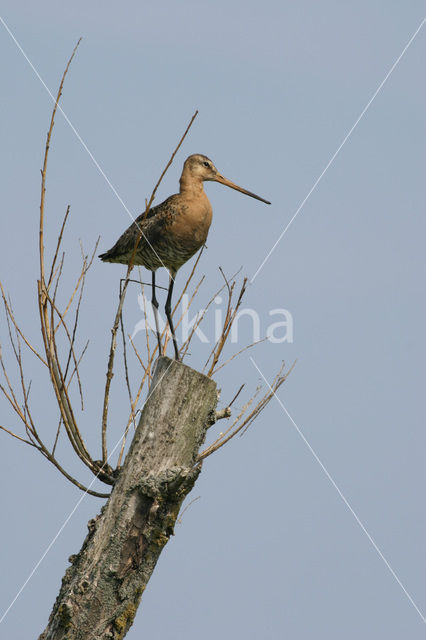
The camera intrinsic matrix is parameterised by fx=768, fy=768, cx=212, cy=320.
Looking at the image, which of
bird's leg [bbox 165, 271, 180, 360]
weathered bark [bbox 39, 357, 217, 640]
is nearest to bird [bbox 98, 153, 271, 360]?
bird's leg [bbox 165, 271, 180, 360]

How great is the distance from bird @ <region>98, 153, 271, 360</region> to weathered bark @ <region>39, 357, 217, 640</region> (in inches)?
65.9

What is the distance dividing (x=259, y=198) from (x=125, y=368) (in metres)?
2.32

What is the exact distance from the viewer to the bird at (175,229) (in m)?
5.79

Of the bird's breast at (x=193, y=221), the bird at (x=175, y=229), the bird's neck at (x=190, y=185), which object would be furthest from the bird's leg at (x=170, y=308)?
the bird's neck at (x=190, y=185)

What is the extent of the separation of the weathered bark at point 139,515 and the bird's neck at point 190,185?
2.34 meters

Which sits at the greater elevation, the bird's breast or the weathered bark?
the bird's breast

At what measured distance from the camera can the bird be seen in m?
5.79

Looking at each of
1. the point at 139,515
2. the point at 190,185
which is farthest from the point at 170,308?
the point at 139,515

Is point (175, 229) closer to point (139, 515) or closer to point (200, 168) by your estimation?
point (200, 168)

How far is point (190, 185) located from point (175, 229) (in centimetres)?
49

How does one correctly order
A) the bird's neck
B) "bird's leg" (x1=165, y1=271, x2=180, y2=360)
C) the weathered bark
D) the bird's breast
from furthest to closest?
the bird's neck, the bird's breast, "bird's leg" (x1=165, y1=271, x2=180, y2=360), the weathered bark

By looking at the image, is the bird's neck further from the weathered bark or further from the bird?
the weathered bark

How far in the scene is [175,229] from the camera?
18.9 ft

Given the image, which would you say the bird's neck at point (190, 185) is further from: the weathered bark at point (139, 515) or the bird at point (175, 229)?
the weathered bark at point (139, 515)
